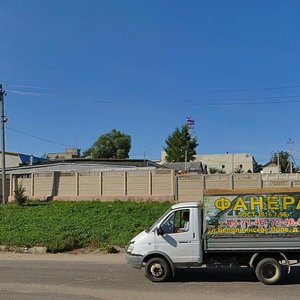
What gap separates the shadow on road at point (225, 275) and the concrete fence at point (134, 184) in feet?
66.7

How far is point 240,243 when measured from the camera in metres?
10.9

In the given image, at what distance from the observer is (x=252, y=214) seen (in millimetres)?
11078

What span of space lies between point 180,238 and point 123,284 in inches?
65.1

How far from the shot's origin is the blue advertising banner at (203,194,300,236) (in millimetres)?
10945

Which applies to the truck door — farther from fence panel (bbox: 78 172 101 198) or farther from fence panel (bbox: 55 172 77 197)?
fence panel (bbox: 55 172 77 197)

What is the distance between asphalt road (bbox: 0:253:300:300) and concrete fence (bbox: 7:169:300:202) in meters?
19.7

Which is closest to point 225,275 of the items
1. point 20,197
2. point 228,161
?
point 20,197

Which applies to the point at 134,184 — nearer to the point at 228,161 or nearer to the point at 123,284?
the point at 123,284

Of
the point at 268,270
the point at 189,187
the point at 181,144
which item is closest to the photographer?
the point at 268,270

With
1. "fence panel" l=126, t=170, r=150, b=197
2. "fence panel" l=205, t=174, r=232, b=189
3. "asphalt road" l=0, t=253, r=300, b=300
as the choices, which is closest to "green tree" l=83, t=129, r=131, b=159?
"fence panel" l=126, t=170, r=150, b=197

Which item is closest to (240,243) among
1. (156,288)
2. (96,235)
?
(156,288)

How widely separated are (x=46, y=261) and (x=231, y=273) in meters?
6.81

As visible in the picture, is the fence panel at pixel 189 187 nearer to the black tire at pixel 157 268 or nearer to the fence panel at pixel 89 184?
the fence panel at pixel 89 184

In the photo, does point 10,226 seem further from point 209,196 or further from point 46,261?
point 209,196
